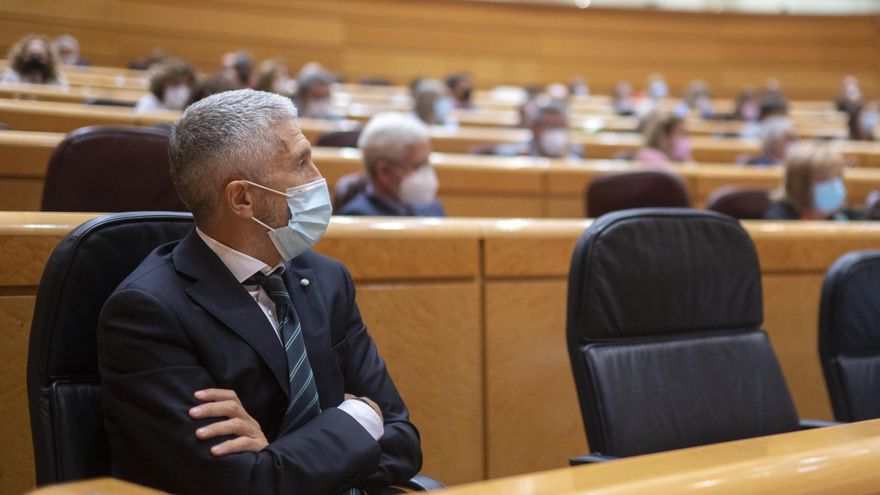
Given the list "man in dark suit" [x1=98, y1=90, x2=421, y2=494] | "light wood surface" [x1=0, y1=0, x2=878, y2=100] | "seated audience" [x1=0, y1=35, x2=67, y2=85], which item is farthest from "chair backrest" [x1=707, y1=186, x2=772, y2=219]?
"light wood surface" [x1=0, y1=0, x2=878, y2=100]

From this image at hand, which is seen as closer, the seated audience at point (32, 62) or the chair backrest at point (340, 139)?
the seated audience at point (32, 62)

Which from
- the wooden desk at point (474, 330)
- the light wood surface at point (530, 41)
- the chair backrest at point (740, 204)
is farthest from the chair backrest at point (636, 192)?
the light wood surface at point (530, 41)

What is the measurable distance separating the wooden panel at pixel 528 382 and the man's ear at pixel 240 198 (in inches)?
28.8

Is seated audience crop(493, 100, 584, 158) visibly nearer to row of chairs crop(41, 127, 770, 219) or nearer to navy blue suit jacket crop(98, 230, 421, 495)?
row of chairs crop(41, 127, 770, 219)

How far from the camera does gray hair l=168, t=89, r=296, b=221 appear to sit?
1.16 meters

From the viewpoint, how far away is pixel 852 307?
1635mm

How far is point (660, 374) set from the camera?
1.45 meters

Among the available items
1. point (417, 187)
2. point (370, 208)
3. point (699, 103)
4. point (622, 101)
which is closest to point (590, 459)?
point (370, 208)

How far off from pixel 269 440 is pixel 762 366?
0.87 m

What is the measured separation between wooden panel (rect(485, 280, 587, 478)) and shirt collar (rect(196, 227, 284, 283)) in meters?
0.72

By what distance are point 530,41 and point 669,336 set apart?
31.0 ft

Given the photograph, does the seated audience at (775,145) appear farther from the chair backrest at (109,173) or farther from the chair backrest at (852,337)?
the chair backrest at (109,173)

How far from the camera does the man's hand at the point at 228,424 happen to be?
100 cm

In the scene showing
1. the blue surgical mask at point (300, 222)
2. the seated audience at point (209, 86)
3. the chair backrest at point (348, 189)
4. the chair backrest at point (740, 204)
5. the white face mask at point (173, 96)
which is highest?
the seated audience at point (209, 86)
